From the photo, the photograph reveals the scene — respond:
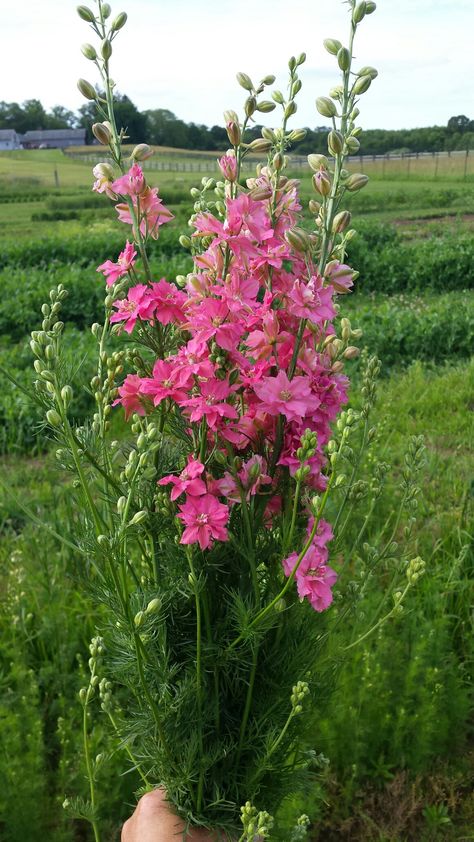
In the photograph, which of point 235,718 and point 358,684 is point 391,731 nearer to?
point 358,684

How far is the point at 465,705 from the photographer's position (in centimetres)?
264

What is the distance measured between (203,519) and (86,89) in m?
0.68

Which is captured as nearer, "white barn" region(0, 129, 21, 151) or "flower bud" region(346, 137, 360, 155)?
"flower bud" region(346, 137, 360, 155)

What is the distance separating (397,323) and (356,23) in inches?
278

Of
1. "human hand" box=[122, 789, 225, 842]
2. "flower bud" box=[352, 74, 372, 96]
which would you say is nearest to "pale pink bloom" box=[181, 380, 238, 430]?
"flower bud" box=[352, 74, 372, 96]

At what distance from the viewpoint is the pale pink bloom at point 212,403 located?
103 centimetres

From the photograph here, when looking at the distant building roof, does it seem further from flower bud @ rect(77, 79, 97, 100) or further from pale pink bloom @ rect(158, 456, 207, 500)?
pale pink bloom @ rect(158, 456, 207, 500)

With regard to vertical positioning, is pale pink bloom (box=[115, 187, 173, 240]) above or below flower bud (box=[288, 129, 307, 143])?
below

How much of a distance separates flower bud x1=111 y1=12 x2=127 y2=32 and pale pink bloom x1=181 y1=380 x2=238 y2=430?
0.56m

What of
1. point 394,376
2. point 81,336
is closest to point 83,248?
point 81,336

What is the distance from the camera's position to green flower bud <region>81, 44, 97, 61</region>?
3.65 feet

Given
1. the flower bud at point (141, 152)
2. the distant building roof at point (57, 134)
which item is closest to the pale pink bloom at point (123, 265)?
the flower bud at point (141, 152)

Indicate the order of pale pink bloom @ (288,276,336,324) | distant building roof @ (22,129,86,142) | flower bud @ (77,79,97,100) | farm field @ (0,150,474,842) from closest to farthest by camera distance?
pale pink bloom @ (288,276,336,324), flower bud @ (77,79,97,100), farm field @ (0,150,474,842), distant building roof @ (22,129,86,142)

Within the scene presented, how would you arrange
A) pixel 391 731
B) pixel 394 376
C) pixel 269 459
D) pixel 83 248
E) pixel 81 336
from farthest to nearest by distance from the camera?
1. pixel 83 248
2. pixel 81 336
3. pixel 394 376
4. pixel 391 731
5. pixel 269 459
